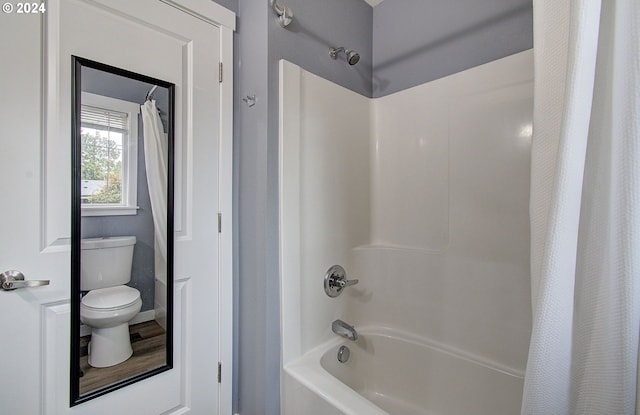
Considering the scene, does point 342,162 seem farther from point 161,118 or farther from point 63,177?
point 63,177

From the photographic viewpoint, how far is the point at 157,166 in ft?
3.74

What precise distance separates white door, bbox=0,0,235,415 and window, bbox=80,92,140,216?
59 mm

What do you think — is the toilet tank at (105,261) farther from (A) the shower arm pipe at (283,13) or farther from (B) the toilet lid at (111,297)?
(A) the shower arm pipe at (283,13)

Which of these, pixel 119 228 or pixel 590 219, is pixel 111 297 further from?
pixel 590 219

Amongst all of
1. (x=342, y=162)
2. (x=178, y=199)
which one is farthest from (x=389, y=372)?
(x=178, y=199)

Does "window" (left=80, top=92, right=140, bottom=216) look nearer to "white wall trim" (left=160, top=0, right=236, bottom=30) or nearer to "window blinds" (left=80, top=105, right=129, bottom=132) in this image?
"window blinds" (left=80, top=105, right=129, bottom=132)

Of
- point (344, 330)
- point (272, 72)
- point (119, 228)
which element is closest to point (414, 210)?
point (344, 330)

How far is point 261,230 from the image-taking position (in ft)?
4.02

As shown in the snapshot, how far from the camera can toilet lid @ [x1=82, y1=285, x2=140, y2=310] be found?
985mm

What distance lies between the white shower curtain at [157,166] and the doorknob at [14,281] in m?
0.37

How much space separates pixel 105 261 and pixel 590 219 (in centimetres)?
151

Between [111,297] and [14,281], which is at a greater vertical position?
[14,281]

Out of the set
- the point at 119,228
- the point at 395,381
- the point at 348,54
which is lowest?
the point at 395,381

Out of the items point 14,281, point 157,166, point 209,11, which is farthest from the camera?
point 209,11
